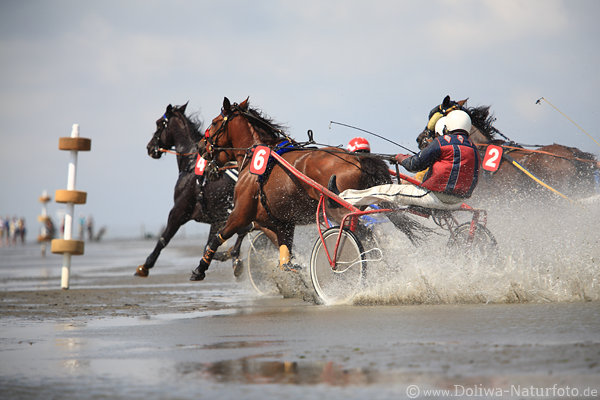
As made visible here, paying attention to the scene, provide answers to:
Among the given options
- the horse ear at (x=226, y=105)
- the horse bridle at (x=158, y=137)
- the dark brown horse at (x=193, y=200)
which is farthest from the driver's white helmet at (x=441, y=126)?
the horse bridle at (x=158, y=137)

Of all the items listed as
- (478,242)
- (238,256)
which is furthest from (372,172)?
(238,256)

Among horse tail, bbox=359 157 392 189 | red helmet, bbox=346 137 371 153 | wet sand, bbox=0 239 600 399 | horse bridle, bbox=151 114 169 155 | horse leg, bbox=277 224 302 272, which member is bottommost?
wet sand, bbox=0 239 600 399

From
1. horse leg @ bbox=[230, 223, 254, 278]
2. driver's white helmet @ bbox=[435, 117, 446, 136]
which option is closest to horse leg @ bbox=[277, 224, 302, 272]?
horse leg @ bbox=[230, 223, 254, 278]

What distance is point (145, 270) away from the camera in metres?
12.5

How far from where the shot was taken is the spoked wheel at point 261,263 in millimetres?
11555

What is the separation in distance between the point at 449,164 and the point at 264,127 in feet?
11.8

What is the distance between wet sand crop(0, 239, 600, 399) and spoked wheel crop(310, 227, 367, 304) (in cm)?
28

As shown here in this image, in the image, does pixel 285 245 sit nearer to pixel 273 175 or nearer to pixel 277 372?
pixel 273 175

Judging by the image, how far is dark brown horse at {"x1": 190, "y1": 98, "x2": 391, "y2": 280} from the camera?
A: 9.05 meters

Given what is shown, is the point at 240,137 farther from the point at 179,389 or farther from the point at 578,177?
the point at 179,389

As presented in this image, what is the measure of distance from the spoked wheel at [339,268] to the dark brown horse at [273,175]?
2.44 ft

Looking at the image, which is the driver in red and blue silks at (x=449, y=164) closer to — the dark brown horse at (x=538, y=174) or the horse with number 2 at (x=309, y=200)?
the horse with number 2 at (x=309, y=200)

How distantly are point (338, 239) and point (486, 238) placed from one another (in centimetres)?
159

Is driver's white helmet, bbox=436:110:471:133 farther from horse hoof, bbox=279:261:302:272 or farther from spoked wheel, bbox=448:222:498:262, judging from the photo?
horse hoof, bbox=279:261:302:272
